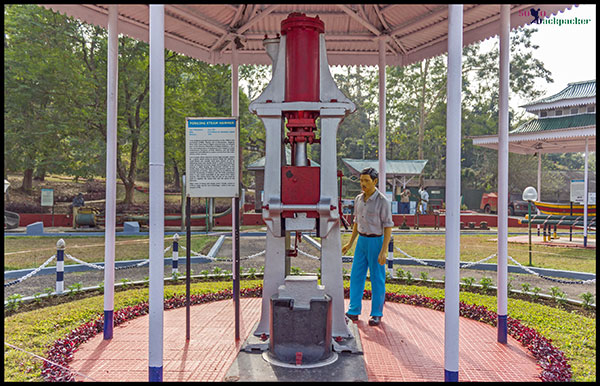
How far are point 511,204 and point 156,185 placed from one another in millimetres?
37665

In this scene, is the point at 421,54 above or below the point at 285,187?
above

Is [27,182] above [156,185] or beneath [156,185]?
above

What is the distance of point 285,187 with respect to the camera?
4.63m

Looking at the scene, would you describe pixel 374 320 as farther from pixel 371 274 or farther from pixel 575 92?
pixel 575 92

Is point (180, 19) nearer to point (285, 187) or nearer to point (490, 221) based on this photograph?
point (285, 187)

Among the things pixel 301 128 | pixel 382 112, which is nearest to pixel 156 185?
pixel 301 128

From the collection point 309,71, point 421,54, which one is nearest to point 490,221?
point 421,54

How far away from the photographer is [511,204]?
116 feet

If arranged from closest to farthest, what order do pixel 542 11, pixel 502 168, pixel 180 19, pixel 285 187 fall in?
pixel 285 187
pixel 502 168
pixel 542 11
pixel 180 19

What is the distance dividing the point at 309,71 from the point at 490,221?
27.5 meters

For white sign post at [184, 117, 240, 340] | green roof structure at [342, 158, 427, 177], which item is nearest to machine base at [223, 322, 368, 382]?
white sign post at [184, 117, 240, 340]

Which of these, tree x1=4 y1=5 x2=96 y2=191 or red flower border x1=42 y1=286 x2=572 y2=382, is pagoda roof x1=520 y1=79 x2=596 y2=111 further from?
tree x1=4 y1=5 x2=96 y2=191

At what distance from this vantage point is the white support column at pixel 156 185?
331 centimetres

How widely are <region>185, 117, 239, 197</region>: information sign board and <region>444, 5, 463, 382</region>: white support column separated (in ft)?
8.83
